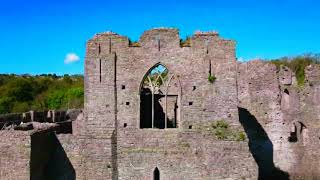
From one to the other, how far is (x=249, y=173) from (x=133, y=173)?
15.4 ft

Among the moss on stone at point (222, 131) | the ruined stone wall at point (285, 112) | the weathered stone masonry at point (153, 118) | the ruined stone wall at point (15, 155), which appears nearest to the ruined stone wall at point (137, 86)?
the weathered stone masonry at point (153, 118)

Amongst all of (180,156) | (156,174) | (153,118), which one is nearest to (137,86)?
(153,118)

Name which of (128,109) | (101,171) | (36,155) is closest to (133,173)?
(101,171)

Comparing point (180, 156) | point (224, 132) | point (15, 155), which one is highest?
point (224, 132)

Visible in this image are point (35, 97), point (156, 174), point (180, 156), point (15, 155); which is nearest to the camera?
point (15, 155)

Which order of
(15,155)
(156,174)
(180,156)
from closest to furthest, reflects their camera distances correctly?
(15,155) < (180,156) < (156,174)

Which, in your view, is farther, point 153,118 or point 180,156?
point 153,118

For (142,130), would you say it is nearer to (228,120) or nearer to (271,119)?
(228,120)

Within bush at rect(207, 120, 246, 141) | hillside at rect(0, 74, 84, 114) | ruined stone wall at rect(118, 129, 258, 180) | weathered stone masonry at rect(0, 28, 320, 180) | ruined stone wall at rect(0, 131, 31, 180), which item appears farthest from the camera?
hillside at rect(0, 74, 84, 114)

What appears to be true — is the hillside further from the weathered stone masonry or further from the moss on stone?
the moss on stone

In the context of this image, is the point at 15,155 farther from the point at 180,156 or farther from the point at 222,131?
the point at 222,131

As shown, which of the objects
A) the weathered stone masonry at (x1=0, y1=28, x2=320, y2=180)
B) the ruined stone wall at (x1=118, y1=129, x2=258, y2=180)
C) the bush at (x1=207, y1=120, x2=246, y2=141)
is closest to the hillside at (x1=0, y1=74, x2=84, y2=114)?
the weathered stone masonry at (x1=0, y1=28, x2=320, y2=180)

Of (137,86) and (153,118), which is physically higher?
(137,86)

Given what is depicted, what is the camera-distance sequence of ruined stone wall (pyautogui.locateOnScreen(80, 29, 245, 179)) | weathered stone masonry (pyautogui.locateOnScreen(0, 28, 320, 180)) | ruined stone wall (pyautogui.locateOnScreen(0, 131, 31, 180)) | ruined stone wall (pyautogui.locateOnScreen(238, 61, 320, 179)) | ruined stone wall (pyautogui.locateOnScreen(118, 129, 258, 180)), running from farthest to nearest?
ruined stone wall (pyautogui.locateOnScreen(238, 61, 320, 179)), ruined stone wall (pyautogui.locateOnScreen(80, 29, 245, 179)), weathered stone masonry (pyautogui.locateOnScreen(0, 28, 320, 180)), ruined stone wall (pyautogui.locateOnScreen(118, 129, 258, 180)), ruined stone wall (pyautogui.locateOnScreen(0, 131, 31, 180))
